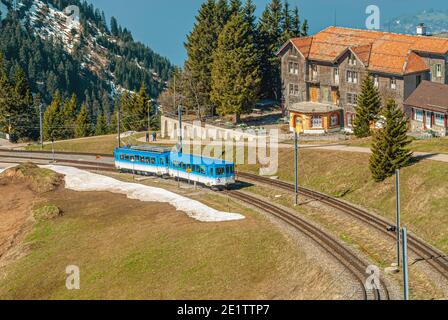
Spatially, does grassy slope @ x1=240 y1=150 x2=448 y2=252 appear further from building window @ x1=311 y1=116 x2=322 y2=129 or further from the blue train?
building window @ x1=311 y1=116 x2=322 y2=129

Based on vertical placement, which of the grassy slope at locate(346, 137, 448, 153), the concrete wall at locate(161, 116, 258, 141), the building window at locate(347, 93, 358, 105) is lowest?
the grassy slope at locate(346, 137, 448, 153)

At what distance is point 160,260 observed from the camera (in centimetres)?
5141

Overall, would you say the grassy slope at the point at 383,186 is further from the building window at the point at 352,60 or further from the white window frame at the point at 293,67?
the white window frame at the point at 293,67

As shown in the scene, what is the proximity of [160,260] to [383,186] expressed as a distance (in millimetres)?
26397

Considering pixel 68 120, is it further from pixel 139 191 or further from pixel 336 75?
pixel 139 191

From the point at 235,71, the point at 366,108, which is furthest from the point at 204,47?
the point at 366,108

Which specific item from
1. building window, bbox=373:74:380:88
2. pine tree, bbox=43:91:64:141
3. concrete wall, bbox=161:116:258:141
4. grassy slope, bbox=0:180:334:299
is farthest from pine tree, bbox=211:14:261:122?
pine tree, bbox=43:91:64:141

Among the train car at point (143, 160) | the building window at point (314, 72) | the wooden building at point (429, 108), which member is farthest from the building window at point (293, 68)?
the train car at point (143, 160)

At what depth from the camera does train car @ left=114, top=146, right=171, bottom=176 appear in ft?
269

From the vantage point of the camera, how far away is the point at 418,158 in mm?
69250

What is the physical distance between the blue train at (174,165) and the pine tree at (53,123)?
55.1 metres

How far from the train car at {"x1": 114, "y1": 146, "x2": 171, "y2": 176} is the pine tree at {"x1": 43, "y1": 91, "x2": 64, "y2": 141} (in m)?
55.1
